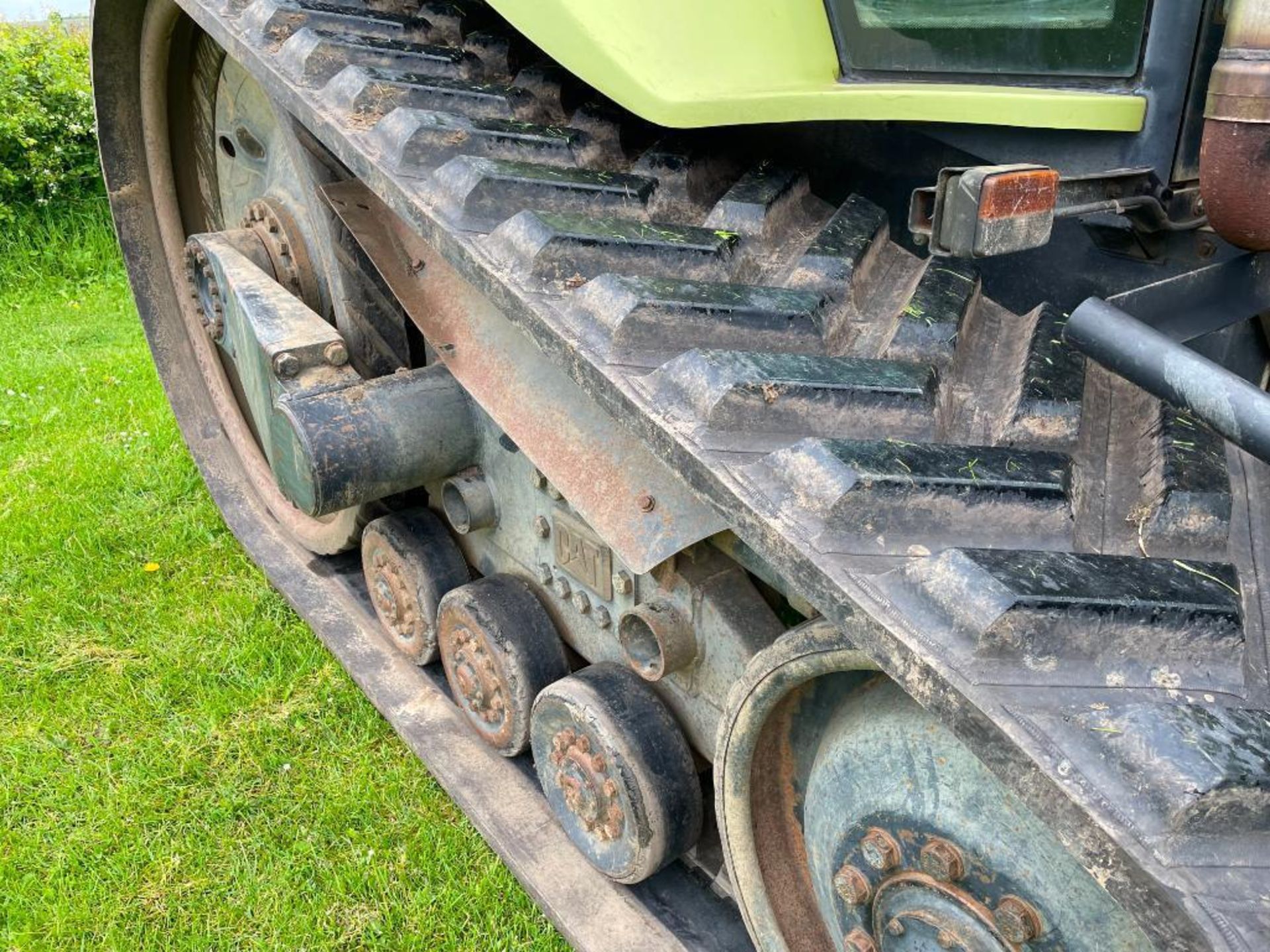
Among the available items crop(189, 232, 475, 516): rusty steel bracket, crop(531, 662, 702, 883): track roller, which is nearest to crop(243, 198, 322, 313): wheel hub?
crop(189, 232, 475, 516): rusty steel bracket

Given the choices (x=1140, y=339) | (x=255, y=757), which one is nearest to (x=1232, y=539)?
(x=1140, y=339)

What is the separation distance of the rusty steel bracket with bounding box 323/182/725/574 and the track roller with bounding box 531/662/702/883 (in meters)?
0.35

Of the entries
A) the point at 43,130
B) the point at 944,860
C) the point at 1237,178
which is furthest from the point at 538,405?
the point at 43,130

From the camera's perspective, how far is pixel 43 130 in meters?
5.66

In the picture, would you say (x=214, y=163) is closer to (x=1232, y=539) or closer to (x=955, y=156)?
(x=955, y=156)

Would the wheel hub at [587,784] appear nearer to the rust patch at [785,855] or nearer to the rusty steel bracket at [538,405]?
the rust patch at [785,855]

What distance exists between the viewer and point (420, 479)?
206 centimetres

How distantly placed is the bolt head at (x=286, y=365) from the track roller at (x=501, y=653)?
0.46 m

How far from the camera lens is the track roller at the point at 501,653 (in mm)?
2020

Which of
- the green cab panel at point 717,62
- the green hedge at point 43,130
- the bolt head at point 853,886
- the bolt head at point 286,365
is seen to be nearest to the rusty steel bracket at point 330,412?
the bolt head at point 286,365

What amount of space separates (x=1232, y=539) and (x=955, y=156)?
0.54 m

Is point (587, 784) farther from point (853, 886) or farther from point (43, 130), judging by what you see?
point (43, 130)

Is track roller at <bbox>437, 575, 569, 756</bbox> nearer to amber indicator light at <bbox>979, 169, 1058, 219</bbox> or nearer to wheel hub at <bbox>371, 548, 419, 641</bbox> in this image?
wheel hub at <bbox>371, 548, 419, 641</bbox>

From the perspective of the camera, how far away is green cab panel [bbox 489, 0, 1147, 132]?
4.47 ft
